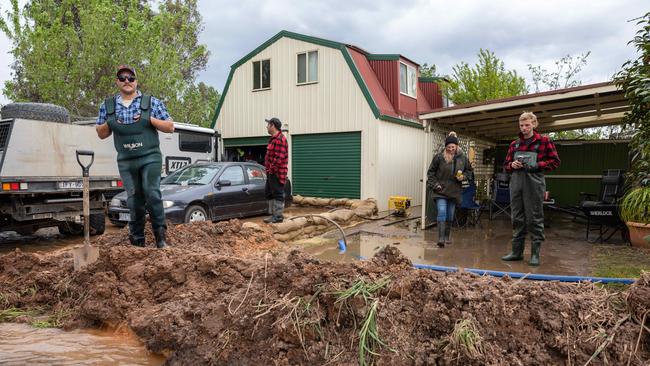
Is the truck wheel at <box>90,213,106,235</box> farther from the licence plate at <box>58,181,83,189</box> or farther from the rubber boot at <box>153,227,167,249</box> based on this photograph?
the rubber boot at <box>153,227,167,249</box>

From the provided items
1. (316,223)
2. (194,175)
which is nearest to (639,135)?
(316,223)

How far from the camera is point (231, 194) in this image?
936 centimetres

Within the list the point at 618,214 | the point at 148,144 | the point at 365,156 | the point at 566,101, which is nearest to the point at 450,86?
the point at 365,156

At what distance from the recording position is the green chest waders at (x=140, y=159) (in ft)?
15.0

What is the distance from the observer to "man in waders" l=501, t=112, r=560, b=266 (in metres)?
5.37

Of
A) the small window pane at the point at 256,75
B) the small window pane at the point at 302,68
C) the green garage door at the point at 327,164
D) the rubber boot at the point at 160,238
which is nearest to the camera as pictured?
the rubber boot at the point at 160,238

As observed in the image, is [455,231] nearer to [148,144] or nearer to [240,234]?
[240,234]

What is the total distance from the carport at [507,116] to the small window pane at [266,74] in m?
7.44

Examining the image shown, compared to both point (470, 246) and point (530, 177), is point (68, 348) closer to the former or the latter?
point (530, 177)

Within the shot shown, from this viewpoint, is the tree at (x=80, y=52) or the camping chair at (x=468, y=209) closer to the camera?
the camping chair at (x=468, y=209)

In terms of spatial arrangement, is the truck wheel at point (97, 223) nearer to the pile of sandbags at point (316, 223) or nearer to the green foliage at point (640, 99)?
the pile of sandbags at point (316, 223)

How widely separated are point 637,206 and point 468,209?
3.55 meters

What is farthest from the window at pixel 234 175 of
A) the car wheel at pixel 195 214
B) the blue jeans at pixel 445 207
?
the blue jeans at pixel 445 207

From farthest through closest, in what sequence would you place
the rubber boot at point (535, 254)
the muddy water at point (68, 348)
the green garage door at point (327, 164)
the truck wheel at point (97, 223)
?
the green garage door at point (327, 164)
the truck wheel at point (97, 223)
the rubber boot at point (535, 254)
the muddy water at point (68, 348)
